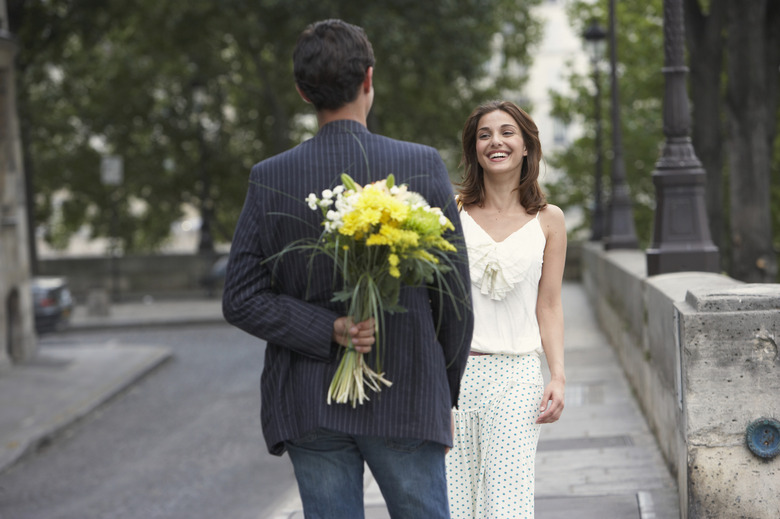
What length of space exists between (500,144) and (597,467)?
3.57 metres

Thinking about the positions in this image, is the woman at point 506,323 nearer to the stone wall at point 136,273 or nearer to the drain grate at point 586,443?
the drain grate at point 586,443

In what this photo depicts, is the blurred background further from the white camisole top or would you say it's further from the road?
the white camisole top

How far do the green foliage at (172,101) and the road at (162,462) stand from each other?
1448 centimetres

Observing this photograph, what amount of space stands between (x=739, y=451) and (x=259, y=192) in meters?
2.70

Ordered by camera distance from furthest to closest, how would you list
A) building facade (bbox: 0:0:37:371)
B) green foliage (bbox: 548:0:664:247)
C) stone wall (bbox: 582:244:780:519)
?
green foliage (bbox: 548:0:664:247)
building facade (bbox: 0:0:37:371)
stone wall (bbox: 582:244:780:519)

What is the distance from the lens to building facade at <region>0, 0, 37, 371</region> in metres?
14.9

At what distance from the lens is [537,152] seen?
12.9ft

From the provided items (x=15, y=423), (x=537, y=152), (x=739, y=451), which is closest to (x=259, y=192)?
(x=537, y=152)

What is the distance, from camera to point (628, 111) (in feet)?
119

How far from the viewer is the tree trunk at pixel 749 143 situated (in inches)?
601

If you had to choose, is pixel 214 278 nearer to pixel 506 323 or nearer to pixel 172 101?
pixel 172 101

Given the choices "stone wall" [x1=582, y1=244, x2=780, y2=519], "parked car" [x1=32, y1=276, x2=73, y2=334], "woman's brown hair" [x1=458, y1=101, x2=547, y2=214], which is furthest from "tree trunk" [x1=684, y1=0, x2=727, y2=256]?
"woman's brown hair" [x1=458, y1=101, x2=547, y2=214]

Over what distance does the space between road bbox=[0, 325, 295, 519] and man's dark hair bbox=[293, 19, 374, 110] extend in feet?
15.5

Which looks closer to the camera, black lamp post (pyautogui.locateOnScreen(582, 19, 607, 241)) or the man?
the man
